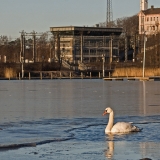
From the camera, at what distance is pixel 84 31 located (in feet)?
445

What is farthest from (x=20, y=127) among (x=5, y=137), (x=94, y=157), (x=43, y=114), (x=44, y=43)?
(x=44, y=43)

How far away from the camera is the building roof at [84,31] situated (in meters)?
133

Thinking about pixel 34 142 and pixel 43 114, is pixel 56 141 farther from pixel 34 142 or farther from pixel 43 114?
pixel 43 114

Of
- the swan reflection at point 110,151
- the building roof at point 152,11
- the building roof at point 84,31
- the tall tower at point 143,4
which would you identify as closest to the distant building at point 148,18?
the building roof at point 152,11

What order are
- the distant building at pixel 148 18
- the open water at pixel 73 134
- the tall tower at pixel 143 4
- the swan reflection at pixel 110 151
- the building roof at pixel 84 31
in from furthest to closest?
the tall tower at pixel 143 4, the distant building at pixel 148 18, the building roof at pixel 84 31, the open water at pixel 73 134, the swan reflection at pixel 110 151

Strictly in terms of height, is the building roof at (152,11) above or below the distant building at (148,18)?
above

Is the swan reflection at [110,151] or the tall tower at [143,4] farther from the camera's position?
the tall tower at [143,4]

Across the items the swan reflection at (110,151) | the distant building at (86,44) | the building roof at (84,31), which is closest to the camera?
the swan reflection at (110,151)

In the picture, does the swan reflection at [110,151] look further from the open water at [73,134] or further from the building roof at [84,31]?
the building roof at [84,31]

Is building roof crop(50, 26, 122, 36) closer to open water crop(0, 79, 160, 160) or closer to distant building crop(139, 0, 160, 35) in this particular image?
distant building crop(139, 0, 160, 35)

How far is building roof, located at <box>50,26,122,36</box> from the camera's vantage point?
133375 mm

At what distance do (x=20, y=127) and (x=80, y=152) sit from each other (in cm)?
567

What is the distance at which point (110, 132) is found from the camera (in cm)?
1845

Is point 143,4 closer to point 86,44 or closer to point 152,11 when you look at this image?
point 152,11
